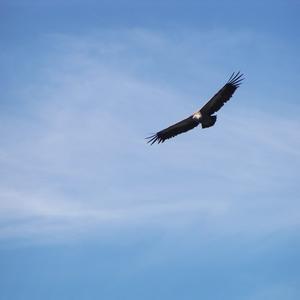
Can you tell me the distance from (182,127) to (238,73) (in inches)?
153

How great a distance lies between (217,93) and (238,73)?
50.7 inches

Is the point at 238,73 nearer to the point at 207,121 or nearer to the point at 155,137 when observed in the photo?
the point at 207,121

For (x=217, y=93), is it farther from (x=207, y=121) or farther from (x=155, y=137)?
(x=155, y=137)

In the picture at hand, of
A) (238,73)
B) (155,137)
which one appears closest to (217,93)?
(238,73)

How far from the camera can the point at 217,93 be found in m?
35.8

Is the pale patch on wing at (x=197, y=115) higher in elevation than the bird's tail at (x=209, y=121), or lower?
higher

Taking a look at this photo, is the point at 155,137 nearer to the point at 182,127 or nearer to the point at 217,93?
the point at 182,127

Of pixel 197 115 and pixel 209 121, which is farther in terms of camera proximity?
pixel 197 115

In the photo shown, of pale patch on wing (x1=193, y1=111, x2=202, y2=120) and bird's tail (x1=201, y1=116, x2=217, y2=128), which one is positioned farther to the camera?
pale patch on wing (x1=193, y1=111, x2=202, y2=120)

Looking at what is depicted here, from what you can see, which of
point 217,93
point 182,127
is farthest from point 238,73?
point 182,127

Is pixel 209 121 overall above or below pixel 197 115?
below

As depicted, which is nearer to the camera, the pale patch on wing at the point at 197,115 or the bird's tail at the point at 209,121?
the bird's tail at the point at 209,121

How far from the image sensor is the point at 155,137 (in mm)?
38062

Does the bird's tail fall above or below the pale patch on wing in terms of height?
below
